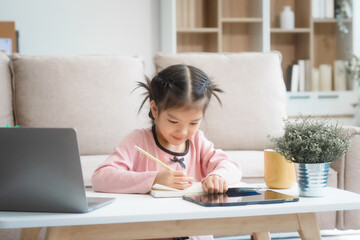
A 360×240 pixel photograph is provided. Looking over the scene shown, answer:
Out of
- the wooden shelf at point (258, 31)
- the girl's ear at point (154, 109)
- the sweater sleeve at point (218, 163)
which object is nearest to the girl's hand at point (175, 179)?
the sweater sleeve at point (218, 163)

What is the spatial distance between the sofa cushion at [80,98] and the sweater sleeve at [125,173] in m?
0.93

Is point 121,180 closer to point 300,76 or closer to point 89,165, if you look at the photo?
point 89,165

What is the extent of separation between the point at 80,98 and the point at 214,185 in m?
1.36

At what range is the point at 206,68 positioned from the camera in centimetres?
251

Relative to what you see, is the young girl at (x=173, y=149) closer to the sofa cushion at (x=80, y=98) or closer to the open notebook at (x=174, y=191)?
the open notebook at (x=174, y=191)

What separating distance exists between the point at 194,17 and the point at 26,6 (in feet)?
4.12

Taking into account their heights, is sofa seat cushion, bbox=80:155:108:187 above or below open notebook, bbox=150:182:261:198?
below

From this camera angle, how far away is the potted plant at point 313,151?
3.82 ft

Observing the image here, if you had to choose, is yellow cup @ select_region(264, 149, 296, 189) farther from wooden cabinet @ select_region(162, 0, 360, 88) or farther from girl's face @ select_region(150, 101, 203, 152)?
wooden cabinet @ select_region(162, 0, 360, 88)

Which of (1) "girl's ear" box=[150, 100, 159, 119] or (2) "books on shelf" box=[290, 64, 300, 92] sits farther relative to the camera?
(2) "books on shelf" box=[290, 64, 300, 92]

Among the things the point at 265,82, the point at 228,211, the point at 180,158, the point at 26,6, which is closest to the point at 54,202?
the point at 228,211

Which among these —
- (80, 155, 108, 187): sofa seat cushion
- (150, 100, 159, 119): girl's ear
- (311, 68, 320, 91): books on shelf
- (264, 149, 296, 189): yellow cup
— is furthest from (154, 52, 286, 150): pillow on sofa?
(311, 68, 320, 91): books on shelf

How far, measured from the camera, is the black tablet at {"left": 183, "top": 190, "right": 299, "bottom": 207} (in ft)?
3.40

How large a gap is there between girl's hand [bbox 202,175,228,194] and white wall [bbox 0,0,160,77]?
292 centimetres
